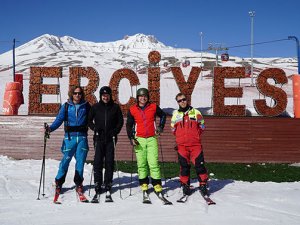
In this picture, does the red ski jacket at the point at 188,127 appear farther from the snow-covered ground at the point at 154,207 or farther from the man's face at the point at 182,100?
the snow-covered ground at the point at 154,207

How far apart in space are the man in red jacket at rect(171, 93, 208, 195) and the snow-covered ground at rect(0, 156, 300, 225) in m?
0.43

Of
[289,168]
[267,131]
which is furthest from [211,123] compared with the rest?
[289,168]

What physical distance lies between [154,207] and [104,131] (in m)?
1.80

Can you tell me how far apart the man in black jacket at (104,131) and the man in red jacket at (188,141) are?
1263 millimetres

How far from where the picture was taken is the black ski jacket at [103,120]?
22.4 feet

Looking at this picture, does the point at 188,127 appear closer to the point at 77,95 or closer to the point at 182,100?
the point at 182,100

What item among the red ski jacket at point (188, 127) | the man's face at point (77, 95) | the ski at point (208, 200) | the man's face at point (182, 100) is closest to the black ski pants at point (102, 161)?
the man's face at point (77, 95)

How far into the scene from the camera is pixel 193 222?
5309mm

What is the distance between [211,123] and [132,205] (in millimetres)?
8372

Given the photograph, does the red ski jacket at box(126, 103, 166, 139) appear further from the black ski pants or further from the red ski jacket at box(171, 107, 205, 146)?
the black ski pants

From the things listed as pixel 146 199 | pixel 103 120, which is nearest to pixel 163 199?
pixel 146 199

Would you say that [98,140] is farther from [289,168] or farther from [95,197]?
[289,168]

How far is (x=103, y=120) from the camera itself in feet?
22.4

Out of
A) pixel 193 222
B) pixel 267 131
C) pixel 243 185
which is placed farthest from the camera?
pixel 267 131
